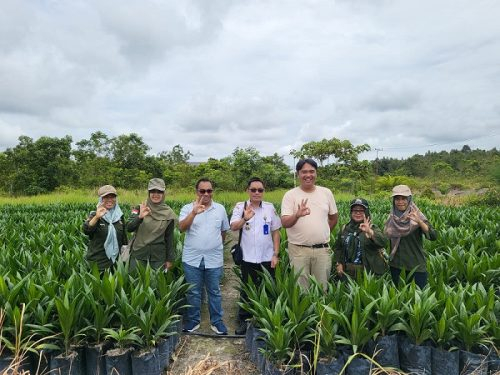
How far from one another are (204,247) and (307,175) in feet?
4.36

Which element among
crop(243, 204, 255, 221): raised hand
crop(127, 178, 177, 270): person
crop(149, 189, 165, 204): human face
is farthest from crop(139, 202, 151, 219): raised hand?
crop(243, 204, 255, 221): raised hand

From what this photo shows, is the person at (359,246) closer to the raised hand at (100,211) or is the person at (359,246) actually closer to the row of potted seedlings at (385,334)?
the row of potted seedlings at (385,334)

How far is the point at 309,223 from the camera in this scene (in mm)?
3773

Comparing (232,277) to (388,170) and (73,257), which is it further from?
(388,170)

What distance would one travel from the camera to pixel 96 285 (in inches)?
135

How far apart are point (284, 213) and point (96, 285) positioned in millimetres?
1945

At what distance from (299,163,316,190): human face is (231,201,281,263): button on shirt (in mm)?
494

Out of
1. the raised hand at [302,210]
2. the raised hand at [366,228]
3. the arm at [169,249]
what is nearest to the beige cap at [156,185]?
the arm at [169,249]

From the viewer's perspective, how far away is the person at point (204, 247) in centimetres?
387

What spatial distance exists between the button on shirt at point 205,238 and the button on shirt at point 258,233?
23 centimetres

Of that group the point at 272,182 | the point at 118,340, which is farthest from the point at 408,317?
the point at 272,182

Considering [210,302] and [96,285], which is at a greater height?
[96,285]

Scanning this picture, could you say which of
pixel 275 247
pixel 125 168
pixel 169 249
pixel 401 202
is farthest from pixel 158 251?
pixel 125 168

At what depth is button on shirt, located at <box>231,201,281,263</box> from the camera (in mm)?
3990
